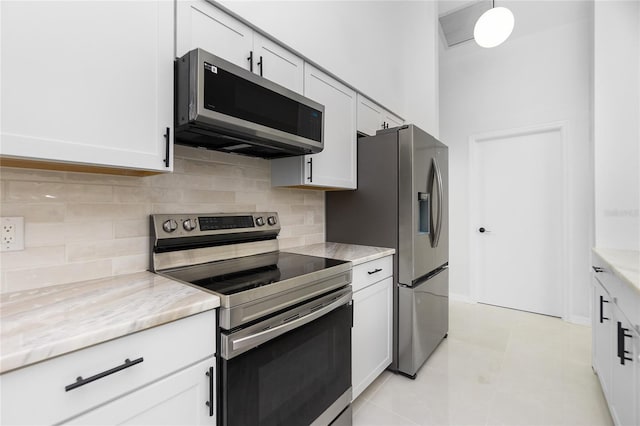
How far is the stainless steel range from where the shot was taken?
41.8 inches

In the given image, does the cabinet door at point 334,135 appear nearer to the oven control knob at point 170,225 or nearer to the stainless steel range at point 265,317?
the stainless steel range at point 265,317

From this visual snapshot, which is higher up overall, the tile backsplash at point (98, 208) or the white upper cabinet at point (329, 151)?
the white upper cabinet at point (329, 151)

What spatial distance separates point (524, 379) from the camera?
2.14 m

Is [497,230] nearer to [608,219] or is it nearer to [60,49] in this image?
[608,219]

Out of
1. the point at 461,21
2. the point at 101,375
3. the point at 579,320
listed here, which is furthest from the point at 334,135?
the point at 579,320

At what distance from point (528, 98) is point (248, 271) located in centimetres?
364

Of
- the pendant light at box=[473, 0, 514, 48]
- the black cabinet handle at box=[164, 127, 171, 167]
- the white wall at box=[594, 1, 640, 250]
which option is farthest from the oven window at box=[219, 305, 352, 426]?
the white wall at box=[594, 1, 640, 250]

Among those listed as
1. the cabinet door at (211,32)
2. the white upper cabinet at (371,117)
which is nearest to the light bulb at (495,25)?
the white upper cabinet at (371,117)

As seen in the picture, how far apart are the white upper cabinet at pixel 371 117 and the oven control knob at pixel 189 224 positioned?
148 centimetres

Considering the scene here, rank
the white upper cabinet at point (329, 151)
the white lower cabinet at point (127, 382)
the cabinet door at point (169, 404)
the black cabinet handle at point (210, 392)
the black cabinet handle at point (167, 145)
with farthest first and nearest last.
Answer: the white upper cabinet at point (329, 151) < the black cabinet handle at point (167, 145) < the black cabinet handle at point (210, 392) < the cabinet door at point (169, 404) < the white lower cabinet at point (127, 382)

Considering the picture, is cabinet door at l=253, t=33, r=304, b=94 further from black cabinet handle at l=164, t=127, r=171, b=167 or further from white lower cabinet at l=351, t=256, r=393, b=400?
white lower cabinet at l=351, t=256, r=393, b=400

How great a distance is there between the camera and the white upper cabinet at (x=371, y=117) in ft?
7.98

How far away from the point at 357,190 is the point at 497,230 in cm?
227

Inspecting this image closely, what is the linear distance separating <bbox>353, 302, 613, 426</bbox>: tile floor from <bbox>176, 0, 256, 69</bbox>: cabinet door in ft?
6.87
